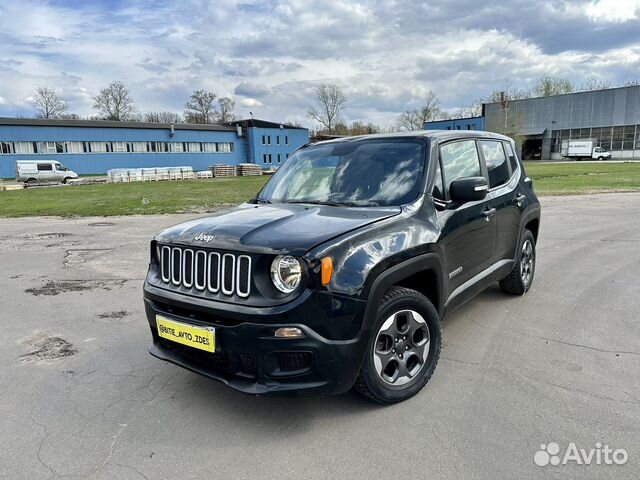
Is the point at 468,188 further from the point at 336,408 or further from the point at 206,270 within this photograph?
the point at 206,270

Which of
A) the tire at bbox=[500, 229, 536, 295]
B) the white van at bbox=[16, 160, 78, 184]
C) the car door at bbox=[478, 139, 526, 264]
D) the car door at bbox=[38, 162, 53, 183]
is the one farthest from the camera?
the car door at bbox=[38, 162, 53, 183]

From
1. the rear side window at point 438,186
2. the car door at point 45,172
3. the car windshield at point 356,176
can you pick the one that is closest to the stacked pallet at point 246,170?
the car door at point 45,172

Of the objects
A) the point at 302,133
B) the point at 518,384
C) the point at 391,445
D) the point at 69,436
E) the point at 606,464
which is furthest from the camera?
the point at 302,133

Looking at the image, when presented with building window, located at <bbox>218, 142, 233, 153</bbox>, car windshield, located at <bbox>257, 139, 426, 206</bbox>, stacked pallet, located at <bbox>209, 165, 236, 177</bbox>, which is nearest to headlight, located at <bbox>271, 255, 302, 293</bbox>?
car windshield, located at <bbox>257, 139, 426, 206</bbox>

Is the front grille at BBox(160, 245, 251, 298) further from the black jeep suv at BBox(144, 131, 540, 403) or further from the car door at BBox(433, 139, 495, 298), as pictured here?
the car door at BBox(433, 139, 495, 298)

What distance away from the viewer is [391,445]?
2.67 metres

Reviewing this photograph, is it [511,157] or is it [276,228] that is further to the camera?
[511,157]

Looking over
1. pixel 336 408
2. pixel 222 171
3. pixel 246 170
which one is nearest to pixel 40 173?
pixel 222 171

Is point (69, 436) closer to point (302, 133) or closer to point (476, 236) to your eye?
point (476, 236)

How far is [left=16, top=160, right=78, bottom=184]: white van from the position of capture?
39.1m

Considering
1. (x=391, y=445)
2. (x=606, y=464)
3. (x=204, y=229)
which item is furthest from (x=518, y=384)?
(x=204, y=229)

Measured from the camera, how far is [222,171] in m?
51.2

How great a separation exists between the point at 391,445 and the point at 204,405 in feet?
4.37

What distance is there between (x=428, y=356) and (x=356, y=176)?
158cm
